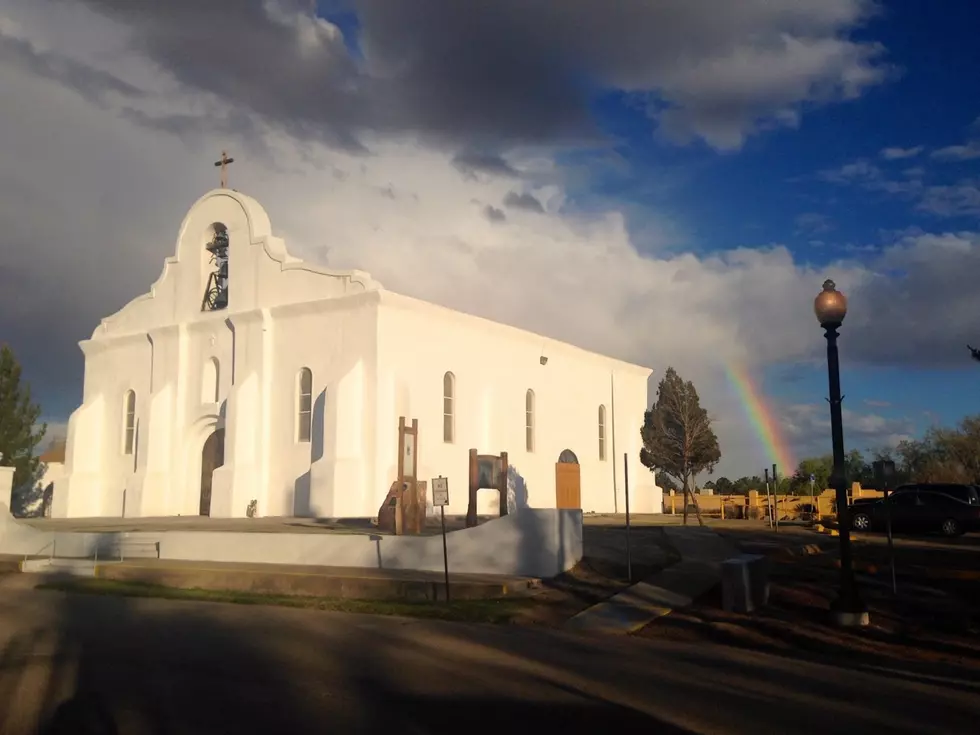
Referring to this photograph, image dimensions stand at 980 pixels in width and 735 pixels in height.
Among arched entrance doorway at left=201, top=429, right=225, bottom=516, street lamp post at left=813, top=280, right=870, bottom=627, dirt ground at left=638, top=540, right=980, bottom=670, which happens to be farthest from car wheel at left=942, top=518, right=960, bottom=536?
arched entrance doorway at left=201, top=429, right=225, bottom=516

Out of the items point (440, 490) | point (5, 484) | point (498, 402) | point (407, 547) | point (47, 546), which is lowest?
point (47, 546)

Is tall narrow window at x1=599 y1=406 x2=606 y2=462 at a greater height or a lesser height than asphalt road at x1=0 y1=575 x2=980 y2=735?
greater

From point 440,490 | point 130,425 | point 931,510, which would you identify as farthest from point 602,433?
point 440,490

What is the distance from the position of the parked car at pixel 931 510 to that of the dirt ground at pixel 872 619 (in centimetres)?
1094

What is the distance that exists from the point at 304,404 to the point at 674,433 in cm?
2073

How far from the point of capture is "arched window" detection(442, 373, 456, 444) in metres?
35.9

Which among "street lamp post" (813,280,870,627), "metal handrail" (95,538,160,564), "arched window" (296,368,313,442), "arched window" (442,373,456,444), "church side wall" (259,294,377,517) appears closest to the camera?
"street lamp post" (813,280,870,627)

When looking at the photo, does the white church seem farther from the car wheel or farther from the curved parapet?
the car wheel

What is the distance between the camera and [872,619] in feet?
43.6

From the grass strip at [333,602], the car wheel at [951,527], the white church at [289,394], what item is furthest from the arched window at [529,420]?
the grass strip at [333,602]

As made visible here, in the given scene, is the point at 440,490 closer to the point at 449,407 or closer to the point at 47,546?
the point at 47,546

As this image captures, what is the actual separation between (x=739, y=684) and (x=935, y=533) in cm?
2351

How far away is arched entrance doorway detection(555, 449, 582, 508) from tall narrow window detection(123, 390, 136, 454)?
1793 cm

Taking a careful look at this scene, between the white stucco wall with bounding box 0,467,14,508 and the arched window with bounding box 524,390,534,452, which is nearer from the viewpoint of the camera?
the white stucco wall with bounding box 0,467,14,508
